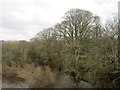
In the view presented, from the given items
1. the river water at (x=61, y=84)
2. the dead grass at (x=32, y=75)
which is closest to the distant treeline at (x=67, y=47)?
the river water at (x=61, y=84)

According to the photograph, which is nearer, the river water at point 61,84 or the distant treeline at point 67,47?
the distant treeline at point 67,47

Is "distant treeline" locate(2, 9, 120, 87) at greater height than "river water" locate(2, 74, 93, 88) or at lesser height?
greater

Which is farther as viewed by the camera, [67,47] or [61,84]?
[67,47]

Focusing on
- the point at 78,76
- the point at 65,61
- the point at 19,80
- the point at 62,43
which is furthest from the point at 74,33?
the point at 19,80

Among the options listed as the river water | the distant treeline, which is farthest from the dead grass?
the distant treeline

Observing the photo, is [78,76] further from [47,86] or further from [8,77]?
[8,77]

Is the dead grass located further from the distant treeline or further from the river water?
the distant treeline

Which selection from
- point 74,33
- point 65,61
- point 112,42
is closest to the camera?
point 112,42

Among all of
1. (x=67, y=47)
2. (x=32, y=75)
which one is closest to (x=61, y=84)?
(x=32, y=75)

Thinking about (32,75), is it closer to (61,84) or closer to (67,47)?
(61,84)

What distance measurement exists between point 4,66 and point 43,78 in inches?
148

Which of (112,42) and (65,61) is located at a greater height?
(112,42)

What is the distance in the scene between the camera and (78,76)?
31.5 feet

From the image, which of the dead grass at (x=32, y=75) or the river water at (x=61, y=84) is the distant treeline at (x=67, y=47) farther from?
the dead grass at (x=32, y=75)
